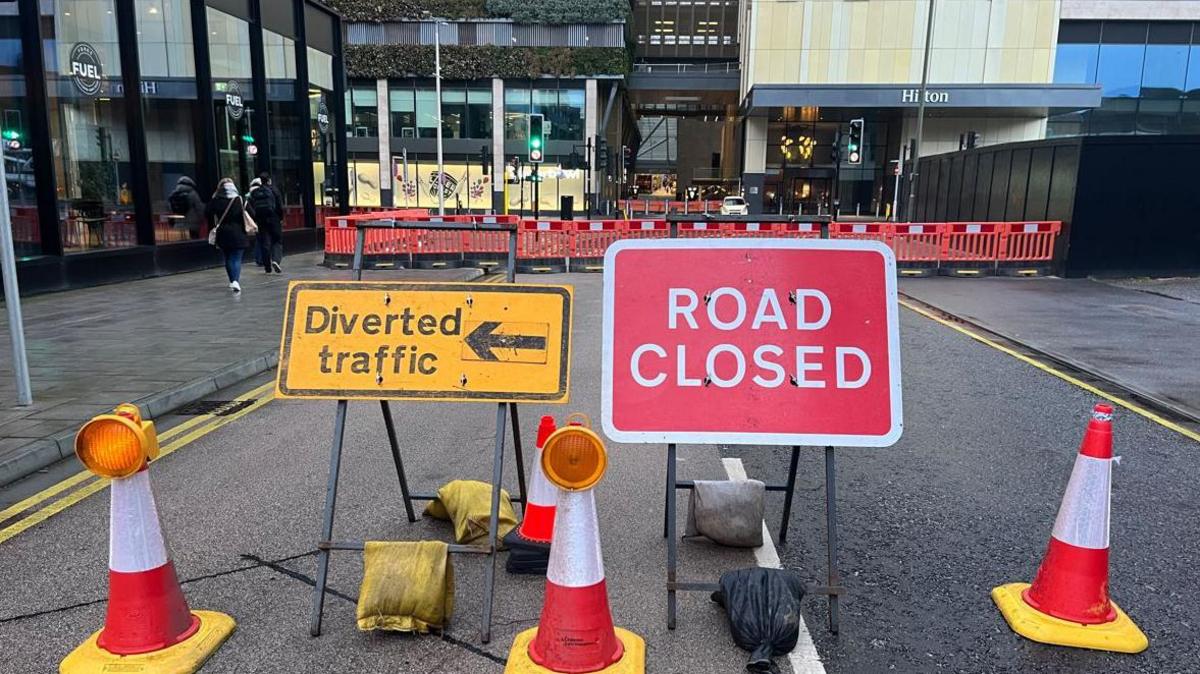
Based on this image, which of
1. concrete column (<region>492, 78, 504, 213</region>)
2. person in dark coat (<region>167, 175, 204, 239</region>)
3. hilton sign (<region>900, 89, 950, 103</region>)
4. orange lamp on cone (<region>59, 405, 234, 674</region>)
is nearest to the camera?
orange lamp on cone (<region>59, 405, 234, 674</region>)

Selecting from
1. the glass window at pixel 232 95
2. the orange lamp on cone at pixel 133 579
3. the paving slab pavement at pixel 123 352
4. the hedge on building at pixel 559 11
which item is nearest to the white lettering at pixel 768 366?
the orange lamp on cone at pixel 133 579

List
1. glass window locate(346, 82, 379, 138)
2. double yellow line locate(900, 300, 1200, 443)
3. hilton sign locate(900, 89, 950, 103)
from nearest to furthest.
A: 1. double yellow line locate(900, 300, 1200, 443)
2. hilton sign locate(900, 89, 950, 103)
3. glass window locate(346, 82, 379, 138)

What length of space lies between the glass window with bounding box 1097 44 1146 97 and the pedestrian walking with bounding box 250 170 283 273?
50.0 meters

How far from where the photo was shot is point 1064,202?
55.2ft

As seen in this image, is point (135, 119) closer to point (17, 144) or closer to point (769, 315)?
point (17, 144)

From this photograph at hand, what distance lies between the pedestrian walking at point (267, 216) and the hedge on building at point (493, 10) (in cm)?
3754

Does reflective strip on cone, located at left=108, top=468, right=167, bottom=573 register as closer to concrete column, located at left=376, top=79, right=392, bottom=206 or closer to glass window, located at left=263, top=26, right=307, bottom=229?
glass window, located at left=263, top=26, right=307, bottom=229

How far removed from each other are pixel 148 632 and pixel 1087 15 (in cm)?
5731

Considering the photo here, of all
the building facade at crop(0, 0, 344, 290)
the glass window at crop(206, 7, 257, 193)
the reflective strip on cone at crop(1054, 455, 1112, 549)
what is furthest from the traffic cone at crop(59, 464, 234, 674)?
the glass window at crop(206, 7, 257, 193)

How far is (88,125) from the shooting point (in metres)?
13.7

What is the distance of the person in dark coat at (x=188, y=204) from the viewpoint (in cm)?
A: 1486

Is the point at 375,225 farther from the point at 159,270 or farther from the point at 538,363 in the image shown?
the point at 159,270

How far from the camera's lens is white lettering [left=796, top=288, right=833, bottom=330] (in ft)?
11.3

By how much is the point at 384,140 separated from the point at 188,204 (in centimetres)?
3742
